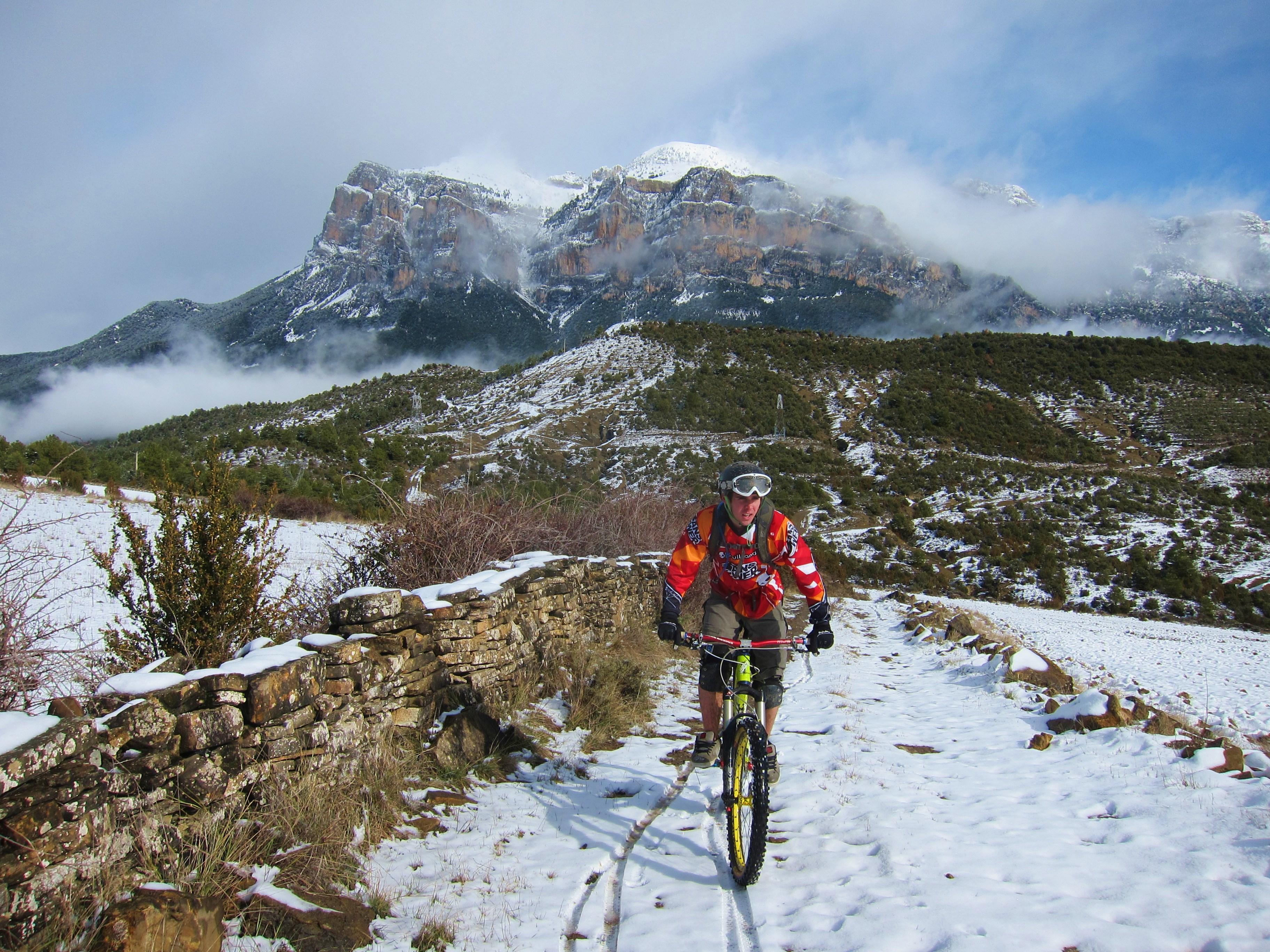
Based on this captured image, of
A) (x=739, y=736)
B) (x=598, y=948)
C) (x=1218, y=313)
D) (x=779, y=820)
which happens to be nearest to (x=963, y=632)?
(x=779, y=820)

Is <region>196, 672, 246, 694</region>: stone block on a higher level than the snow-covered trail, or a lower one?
higher

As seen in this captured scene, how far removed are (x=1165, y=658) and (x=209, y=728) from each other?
17.2 m

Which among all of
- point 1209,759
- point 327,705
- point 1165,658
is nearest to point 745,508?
point 327,705

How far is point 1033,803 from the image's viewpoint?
4.69 meters

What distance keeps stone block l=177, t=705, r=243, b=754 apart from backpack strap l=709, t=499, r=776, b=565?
9.28 ft

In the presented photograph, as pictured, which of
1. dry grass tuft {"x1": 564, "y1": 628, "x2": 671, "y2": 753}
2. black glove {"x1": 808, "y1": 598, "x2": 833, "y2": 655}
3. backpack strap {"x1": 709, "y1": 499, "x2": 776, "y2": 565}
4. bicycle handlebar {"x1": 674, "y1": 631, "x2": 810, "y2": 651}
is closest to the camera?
bicycle handlebar {"x1": 674, "y1": 631, "x2": 810, "y2": 651}

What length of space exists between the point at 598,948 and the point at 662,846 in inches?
43.9

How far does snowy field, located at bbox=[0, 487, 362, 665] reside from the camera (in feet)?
23.3

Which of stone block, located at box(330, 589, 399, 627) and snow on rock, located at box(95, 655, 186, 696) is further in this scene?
stone block, located at box(330, 589, 399, 627)

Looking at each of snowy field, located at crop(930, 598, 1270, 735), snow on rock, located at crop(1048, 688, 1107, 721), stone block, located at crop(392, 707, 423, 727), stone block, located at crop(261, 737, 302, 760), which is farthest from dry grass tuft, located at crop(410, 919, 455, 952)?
snowy field, located at crop(930, 598, 1270, 735)

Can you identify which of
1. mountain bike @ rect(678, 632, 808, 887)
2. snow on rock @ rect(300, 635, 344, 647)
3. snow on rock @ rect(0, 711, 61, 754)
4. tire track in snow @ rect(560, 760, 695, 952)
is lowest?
tire track in snow @ rect(560, 760, 695, 952)

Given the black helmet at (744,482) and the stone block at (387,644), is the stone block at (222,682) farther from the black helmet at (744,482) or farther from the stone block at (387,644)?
the black helmet at (744,482)

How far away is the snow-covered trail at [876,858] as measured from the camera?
312 centimetres

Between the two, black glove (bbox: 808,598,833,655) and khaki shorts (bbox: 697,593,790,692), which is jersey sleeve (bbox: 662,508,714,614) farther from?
black glove (bbox: 808,598,833,655)
